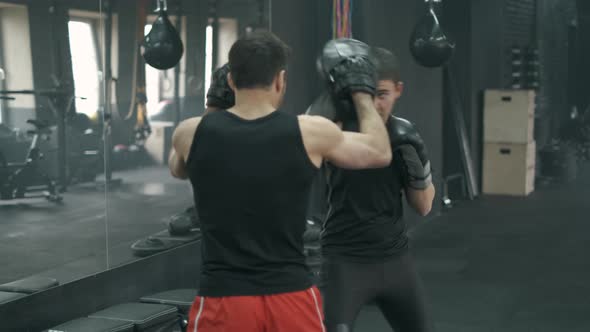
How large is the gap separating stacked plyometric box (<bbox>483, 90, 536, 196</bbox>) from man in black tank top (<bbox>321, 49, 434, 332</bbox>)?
586 centimetres

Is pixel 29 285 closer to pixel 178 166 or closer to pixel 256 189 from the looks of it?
pixel 178 166

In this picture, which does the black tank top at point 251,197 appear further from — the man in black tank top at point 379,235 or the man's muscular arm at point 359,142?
the man in black tank top at point 379,235

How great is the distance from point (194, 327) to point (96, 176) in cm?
209

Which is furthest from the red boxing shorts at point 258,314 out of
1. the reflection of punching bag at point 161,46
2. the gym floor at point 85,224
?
the reflection of punching bag at point 161,46

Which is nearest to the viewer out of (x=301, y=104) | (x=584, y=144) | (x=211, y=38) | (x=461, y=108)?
(x=211, y=38)

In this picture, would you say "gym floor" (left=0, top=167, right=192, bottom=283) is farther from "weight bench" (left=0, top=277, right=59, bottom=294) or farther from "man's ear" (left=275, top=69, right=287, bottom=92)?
"man's ear" (left=275, top=69, right=287, bottom=92)

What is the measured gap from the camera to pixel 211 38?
472 cm

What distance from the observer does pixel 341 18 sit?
5551mm

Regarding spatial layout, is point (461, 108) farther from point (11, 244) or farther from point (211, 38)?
point (11, 244)

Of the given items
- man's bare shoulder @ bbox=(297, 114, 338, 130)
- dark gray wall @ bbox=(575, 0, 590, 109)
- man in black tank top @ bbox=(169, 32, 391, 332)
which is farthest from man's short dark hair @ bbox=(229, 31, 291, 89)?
dark gray wall @ bbox=(575, 0, 590, 109)

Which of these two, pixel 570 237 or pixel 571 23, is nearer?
pixel 570 237

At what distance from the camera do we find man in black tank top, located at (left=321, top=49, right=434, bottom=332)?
252 centimetres

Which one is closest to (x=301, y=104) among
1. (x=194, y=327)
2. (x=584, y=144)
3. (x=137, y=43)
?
(x=137, y=43)

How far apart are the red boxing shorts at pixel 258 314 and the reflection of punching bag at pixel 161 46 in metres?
2.11
